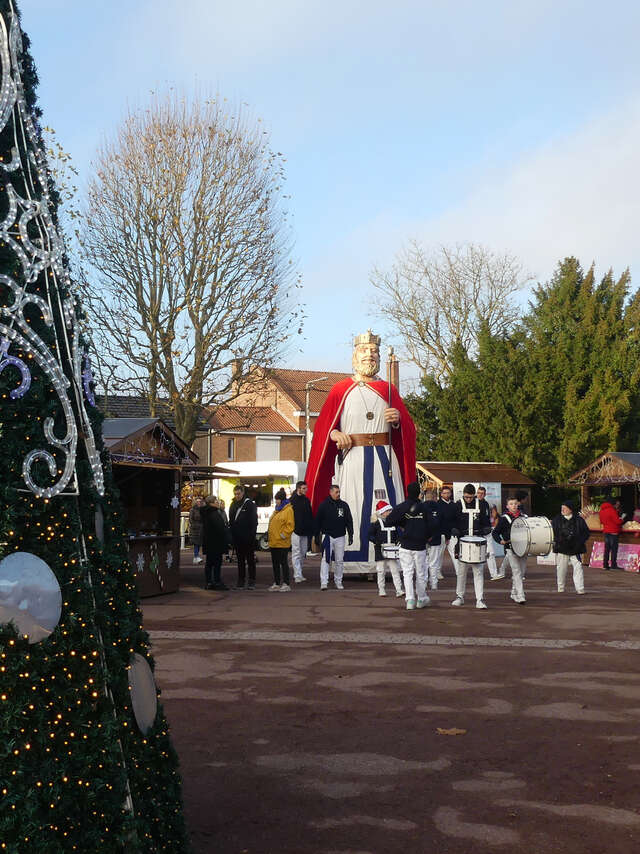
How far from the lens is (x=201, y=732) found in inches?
267

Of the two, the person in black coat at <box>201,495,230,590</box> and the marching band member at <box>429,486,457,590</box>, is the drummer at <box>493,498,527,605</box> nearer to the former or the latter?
the marching band member at <box>429,486,457,590</box>

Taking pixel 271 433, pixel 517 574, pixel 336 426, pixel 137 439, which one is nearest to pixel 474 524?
pixel 517 574

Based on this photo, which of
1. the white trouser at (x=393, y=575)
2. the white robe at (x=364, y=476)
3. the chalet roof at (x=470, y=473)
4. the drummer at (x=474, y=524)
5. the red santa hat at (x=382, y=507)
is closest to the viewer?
the drummer at (x=474, y=524)

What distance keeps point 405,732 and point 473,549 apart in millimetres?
7301

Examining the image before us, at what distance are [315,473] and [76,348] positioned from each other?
1588 cm

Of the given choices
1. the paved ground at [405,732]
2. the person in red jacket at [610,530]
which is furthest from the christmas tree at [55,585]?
the person in red jacket at [610,530]

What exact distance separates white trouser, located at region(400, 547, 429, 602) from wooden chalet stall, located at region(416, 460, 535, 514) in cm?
1244

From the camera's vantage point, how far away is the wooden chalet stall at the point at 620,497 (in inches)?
955

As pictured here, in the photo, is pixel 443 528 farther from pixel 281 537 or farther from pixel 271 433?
pixel 271 433

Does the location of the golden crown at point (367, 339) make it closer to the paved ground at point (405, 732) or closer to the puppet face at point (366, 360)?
the puppet face at point (366, 360)

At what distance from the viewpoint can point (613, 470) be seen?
84.7 ft

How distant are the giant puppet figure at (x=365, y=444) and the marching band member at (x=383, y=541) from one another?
0.85 metres

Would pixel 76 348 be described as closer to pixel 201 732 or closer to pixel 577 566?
pixel 201 732

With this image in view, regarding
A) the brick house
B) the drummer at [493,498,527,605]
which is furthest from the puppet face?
the brick house
